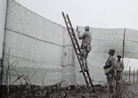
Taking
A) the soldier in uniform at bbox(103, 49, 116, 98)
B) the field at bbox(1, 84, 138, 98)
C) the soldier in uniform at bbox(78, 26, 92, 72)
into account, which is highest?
the soldier in uniform at bbox(78, 26, 92, 72)

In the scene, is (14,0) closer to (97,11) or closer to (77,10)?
(77,10)

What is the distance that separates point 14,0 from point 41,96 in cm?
173

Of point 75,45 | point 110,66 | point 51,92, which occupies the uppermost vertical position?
point 75,45

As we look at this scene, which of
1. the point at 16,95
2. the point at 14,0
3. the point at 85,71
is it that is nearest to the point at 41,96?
the point at 16,95

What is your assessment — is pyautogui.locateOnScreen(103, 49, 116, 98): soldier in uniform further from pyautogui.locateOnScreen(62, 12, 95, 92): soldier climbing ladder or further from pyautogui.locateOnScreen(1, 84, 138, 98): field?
pyautogui.locateOnScreen(62, 12, 95, 92): soldier climbing ladder

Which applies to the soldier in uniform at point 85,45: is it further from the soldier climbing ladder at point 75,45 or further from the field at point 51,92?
the field at point 51,92

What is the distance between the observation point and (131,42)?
3.34 meters

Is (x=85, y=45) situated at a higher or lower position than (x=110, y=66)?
higher

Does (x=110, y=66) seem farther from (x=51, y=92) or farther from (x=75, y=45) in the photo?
(x=51, y=92)

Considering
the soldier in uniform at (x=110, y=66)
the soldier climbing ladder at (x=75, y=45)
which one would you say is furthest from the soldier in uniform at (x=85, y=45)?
the soldier in uniform at (x=110, y=66)

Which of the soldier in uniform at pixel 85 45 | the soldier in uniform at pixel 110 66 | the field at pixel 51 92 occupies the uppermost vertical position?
the soldier in uniform at pixel 85 45

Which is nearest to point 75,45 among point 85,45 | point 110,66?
point 85,45

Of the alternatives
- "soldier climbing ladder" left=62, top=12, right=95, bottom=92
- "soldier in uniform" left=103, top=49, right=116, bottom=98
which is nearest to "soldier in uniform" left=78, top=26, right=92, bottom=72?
"soldier climbing ladder" left=62, top=12, right=95, bottom=92

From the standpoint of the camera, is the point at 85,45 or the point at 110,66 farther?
the point at 85,45
